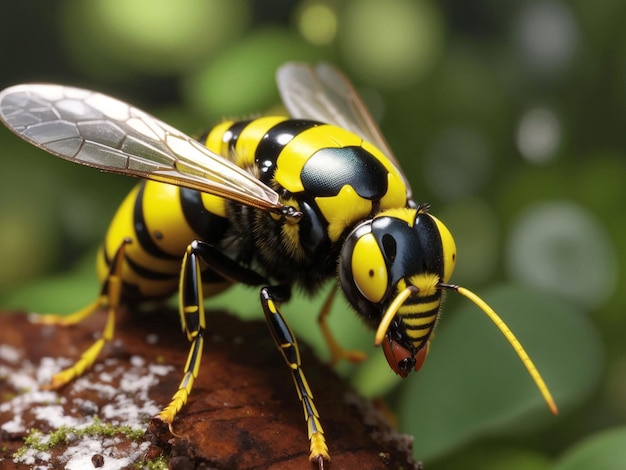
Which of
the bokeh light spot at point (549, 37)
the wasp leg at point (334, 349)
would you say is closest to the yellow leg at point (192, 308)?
the wasp leg at point (334, 349)

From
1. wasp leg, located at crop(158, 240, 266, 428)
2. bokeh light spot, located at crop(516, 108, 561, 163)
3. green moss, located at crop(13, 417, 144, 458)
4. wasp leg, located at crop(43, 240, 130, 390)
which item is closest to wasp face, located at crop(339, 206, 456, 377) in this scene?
wasp leg, located at crop(158, 240, 266, 428)

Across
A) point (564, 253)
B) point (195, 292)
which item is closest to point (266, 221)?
point (195, 292)

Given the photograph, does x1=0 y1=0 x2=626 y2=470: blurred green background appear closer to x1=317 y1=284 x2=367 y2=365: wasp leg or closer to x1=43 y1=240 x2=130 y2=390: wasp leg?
x1=317 y1=284 x2=367 y2=365: wasp leg

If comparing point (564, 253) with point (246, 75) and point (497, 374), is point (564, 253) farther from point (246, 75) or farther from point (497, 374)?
point (246, 75)

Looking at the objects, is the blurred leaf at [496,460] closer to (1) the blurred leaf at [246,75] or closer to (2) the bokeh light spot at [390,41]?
(1) the blurred leaf at [246,75]

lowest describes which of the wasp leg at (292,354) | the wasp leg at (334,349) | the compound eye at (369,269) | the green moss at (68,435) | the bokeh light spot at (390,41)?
the wasp leg at (334,349)

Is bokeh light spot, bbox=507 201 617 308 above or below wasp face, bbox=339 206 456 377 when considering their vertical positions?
below
